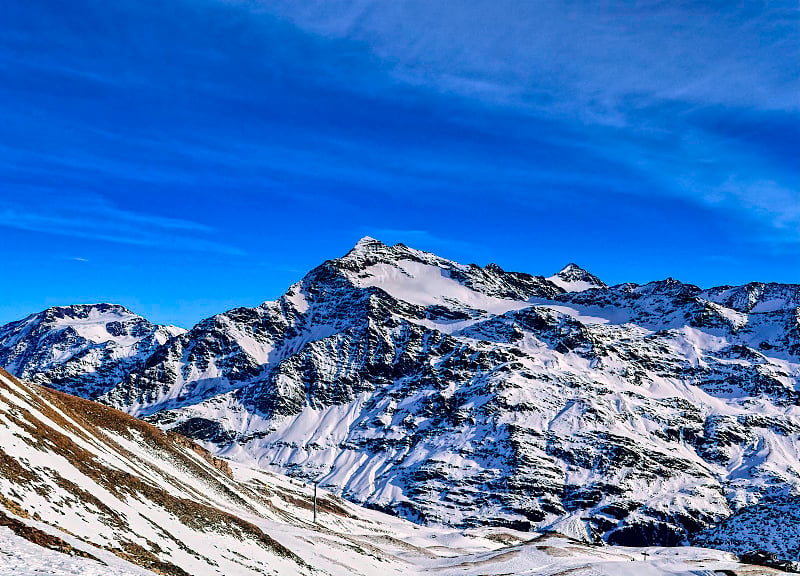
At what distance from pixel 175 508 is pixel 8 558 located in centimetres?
3182

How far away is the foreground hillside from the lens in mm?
29562

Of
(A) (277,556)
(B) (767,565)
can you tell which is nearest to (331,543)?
(A) (277,556)

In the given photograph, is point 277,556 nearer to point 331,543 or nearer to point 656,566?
point 331,543

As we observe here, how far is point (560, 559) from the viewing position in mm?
77062

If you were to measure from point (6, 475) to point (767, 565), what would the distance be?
72874mm

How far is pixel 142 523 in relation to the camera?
4316 centimetres

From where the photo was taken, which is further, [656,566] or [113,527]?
[656,566]

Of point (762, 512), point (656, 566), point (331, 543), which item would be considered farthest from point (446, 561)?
point (762, 512)

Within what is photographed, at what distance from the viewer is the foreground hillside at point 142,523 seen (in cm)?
2956

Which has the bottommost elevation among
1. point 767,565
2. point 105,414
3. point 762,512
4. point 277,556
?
point 277,556

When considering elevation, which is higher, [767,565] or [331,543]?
[767,565]

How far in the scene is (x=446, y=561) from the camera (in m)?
84.6

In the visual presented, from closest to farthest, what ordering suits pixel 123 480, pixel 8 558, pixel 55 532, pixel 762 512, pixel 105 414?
pixel 8 558, pixel 55 532, pixel 123 480, pixel 105 414, pixel 762 512

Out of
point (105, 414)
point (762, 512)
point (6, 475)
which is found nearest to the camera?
point (6, 475)
